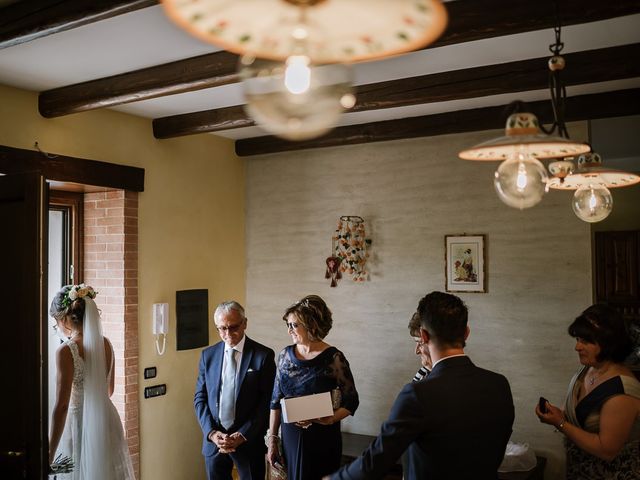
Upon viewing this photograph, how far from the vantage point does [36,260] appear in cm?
295

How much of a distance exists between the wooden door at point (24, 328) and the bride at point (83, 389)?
2.39ft

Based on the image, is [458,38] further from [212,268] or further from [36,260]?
[212,268]

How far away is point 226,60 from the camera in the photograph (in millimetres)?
3357

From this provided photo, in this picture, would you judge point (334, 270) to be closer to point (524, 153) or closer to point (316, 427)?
point (316, 427)

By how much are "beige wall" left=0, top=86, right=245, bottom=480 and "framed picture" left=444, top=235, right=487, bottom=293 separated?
2008 mm

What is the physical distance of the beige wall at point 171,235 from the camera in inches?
184

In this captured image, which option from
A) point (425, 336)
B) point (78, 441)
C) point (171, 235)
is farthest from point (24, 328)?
point (171, 235)

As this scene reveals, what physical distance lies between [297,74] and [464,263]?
13.7ft

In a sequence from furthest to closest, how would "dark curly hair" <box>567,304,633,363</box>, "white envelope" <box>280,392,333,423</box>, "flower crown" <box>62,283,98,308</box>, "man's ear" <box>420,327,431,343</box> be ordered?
"flower crown" <box>62,283,98,308</box>, "white envelope" <box>280,392,333,423</box>, "dark curly hair" <box>567,304,633,363</box>, "man's ear" <box>420,327,431,343</box>

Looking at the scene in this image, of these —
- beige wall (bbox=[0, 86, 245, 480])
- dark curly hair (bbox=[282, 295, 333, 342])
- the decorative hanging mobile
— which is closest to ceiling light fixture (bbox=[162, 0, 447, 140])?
dark curly hair (bbox=[282, 295, 333, 342])

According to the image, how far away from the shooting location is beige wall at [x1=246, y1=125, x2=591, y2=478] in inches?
185

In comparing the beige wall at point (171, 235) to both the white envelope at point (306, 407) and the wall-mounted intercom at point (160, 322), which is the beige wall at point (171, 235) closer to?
the wall-mounted intercom at point (160, 322)

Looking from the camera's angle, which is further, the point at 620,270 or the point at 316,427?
the point at 620,270

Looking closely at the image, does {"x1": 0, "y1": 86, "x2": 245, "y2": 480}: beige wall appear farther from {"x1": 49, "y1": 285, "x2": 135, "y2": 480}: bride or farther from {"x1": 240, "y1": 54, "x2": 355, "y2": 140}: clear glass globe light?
{"x1": 240, "y1": 54, "x2": 355, "y2": 140}: clear glass globe light
